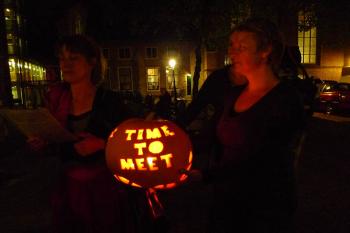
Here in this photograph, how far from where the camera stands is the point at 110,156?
95.3 inches

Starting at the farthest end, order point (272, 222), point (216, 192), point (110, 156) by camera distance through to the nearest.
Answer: point (110, 156) < point (216, 192) < point (272, 222)

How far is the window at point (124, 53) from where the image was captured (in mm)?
39344

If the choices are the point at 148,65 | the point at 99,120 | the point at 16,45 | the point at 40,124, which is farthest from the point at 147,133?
the point at 148,65

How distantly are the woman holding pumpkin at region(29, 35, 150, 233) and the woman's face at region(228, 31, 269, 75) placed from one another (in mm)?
949

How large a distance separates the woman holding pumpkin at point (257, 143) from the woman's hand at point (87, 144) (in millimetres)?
782

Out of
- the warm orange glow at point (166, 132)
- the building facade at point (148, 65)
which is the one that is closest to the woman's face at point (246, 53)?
the warm orange glow at point (166, 132)

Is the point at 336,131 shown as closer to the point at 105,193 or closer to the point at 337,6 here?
the point at 105,193

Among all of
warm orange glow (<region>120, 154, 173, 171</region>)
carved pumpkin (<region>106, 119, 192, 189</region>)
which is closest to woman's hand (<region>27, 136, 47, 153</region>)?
carved pumpkin (<region>106, 119, 192, 189</region>)

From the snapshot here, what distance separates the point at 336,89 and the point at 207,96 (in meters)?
17.6

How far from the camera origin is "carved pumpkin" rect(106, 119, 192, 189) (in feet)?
7.93

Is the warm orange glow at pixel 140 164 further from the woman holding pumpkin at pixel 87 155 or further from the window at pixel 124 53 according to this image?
the window at pixel 124 53

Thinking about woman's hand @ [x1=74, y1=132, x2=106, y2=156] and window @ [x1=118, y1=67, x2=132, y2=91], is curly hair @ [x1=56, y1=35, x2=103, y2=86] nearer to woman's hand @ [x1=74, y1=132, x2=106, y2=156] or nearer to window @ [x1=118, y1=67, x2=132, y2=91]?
woman's hand @ [x1=74, y1=132, x2=106, y2=156]

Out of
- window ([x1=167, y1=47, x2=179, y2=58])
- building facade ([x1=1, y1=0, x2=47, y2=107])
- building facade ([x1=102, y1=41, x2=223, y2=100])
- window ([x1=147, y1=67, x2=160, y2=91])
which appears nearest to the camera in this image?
building facade ([x1=1, y1=0, x2=47, y2=107])

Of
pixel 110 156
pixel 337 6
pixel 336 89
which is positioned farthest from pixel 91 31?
pixel 110 156
